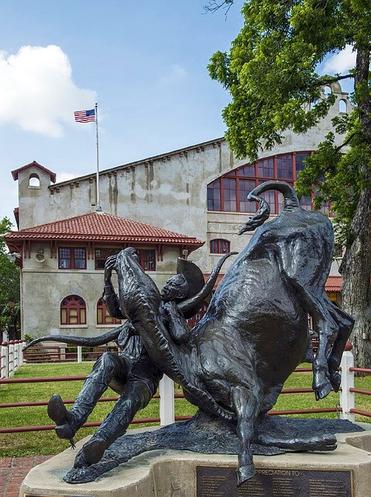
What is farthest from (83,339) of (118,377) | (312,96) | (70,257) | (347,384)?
(70,257)

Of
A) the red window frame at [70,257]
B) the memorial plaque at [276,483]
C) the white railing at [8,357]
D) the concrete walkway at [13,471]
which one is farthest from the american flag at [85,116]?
the memorial plaque at [276,483]

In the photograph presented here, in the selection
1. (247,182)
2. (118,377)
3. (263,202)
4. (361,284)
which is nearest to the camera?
(118,377)

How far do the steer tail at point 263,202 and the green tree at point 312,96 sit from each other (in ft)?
33.1

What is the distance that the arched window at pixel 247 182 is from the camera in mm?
32969

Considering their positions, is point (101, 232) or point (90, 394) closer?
point (90, 394)

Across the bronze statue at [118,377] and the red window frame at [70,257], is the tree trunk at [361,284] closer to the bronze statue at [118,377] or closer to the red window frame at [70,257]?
the bronze statue at [118,377]

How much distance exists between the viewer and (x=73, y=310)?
91.4 feet

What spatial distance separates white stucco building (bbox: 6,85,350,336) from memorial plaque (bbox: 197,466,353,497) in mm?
23790

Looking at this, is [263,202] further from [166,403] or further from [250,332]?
[166,403]

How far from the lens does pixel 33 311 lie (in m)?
Answer: 27.1

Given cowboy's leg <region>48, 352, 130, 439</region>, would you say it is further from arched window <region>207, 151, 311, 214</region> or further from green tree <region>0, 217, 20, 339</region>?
green tree <region>0, 217, 20, 339</region>

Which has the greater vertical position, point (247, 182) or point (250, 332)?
point (247, 182)

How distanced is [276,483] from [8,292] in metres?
43.0

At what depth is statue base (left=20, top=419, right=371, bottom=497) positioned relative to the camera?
344 centimetres
